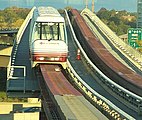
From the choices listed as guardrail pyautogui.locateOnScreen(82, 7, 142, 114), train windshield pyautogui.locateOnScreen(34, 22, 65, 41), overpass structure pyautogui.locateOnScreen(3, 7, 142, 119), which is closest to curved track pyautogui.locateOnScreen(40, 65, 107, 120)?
overpass structure pyautogui.locateOnScreen(3, 7, 142, 119)

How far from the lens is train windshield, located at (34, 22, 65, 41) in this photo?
2877 centimetres

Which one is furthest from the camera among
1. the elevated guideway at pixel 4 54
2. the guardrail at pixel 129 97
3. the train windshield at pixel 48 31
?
the elevated guideway at pixel 4 54

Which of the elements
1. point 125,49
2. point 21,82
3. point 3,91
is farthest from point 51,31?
point 3,91

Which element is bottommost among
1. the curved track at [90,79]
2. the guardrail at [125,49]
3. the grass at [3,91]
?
the grass at [3,91]

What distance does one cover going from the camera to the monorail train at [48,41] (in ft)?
89.7

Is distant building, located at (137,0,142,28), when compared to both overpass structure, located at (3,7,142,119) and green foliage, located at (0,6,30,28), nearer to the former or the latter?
green foliage, located at (0,6,30,28)

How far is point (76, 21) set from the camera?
5459 centimetres

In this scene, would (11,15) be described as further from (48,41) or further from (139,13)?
(48,41)

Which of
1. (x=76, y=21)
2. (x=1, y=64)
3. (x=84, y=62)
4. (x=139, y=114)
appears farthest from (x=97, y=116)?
(x=1, y=64)

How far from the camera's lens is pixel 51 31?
28.9 metres

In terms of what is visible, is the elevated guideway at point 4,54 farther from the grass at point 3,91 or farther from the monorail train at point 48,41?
the monorail train at point 48,41

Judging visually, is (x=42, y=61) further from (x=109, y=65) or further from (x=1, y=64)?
(x=1, y=64)

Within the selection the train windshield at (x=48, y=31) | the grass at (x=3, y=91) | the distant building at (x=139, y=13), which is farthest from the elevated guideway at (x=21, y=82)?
the distant building at (x=139, y=13)

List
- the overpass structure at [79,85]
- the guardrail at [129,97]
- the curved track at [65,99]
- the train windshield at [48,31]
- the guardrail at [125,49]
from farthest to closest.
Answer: the guardrail at [125,49], the train windshield at [48,31], the guardrail at [129,97], the overpass structure at [79,85], the curved track at [65,99]
